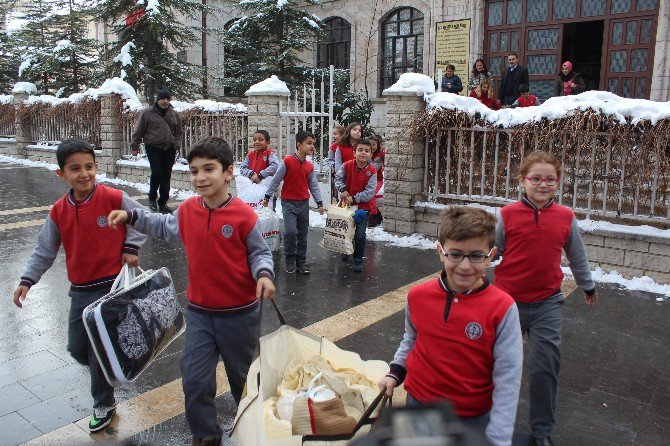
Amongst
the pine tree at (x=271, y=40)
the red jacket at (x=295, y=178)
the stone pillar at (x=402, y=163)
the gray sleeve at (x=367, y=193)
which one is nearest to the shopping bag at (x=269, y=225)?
the red jacket at (x=295, y=178)

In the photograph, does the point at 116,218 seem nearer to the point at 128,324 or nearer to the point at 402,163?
the point at 128,324

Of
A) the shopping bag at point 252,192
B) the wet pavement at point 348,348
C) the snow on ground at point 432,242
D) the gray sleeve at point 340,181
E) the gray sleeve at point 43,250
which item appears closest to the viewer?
the gray sleeve at point 43,250

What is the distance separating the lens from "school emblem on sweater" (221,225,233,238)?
300 centimetres

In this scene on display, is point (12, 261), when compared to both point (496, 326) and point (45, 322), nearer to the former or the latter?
point (45, 322)

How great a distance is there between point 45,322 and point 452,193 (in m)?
5.37

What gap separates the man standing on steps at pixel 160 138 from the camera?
9961 millimetres

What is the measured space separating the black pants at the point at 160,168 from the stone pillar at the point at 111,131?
4587 mm

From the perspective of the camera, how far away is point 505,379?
2080 mm

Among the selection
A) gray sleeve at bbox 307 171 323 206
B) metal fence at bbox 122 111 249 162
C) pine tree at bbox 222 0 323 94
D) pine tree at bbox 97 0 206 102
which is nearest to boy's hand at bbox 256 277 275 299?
gray sleeve at bbox 307 171 323 206

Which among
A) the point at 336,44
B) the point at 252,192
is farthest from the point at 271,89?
the point at 336,44

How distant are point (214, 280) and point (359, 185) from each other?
408 centimetres

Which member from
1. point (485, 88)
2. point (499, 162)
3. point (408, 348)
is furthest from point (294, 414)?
point (485, 88)

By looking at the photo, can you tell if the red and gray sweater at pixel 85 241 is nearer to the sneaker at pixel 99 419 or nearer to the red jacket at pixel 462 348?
the sneaker at pixel 99 419

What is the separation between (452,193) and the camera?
8.20 meters
